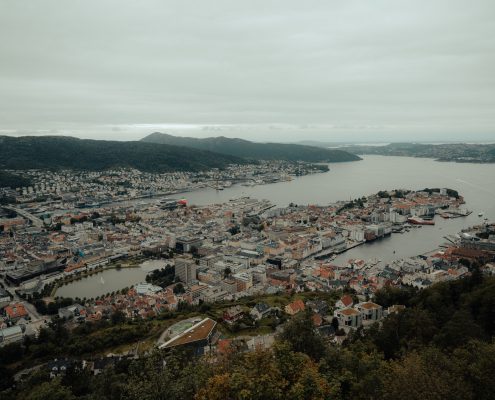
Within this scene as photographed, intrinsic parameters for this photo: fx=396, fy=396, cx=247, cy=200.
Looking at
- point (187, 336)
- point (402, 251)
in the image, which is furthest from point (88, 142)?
point (187, 336)

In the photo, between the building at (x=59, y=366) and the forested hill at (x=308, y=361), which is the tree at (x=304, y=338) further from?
the building at (x=59, y=366)

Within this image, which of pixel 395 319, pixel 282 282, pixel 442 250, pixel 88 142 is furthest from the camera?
pixel 88 142

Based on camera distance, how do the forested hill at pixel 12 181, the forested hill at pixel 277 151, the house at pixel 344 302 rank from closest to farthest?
the house at pixel 344 302, the forested hill at pixel 12 181, the forested hill at pixel 277 151

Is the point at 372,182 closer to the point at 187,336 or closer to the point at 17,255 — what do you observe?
the point at 17,255

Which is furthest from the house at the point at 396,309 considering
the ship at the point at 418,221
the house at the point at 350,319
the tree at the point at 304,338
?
the ship at the point at 418,221

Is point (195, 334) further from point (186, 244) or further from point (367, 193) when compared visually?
point (367, 193)

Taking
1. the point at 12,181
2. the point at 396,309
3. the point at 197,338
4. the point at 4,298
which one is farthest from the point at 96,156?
the point at 396,309

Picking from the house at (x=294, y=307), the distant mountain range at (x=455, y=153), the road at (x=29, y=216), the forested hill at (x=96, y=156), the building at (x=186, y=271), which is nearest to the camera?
the house at (x=294, y=307)
